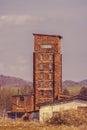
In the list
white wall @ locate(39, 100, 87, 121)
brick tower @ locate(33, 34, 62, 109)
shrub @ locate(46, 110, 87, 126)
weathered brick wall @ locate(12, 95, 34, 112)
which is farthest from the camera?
brick tower @ locate(33, 34, 62, 109)

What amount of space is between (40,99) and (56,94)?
9.10ft

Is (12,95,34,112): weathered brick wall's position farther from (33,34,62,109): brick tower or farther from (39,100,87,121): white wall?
(39,100,87,121): white wall

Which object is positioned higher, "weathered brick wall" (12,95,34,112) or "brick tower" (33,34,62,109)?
"brick tower" (33,34,62,109)

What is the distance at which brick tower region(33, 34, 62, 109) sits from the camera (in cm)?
7500

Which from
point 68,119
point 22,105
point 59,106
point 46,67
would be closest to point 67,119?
point 68,119

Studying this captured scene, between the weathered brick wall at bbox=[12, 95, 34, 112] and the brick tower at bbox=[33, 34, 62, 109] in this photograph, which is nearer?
the weathered brick wall at bbox=[12, 95, 34, 112]

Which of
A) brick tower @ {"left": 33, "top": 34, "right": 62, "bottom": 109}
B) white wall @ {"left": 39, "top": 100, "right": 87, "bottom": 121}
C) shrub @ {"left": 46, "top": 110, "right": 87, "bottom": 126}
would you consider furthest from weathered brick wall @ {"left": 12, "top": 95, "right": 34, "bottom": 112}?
shrub @ {"left": 46, "top": 110, "right": 87, "bottom": 126}

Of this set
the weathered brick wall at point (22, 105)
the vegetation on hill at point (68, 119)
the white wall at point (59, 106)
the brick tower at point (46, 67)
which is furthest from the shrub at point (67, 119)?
the brick tower at point (46, 67)

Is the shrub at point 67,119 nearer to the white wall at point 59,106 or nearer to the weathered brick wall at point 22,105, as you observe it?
the white wall at point 59,106

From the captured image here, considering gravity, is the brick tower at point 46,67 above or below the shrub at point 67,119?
above

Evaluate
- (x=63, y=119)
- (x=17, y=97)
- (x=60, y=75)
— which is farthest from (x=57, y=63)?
(x=63, y=119)

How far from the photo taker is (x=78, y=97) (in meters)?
57.3

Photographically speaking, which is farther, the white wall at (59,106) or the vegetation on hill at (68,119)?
the white wall at (59,106)

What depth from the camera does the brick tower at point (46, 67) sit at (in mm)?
75000
